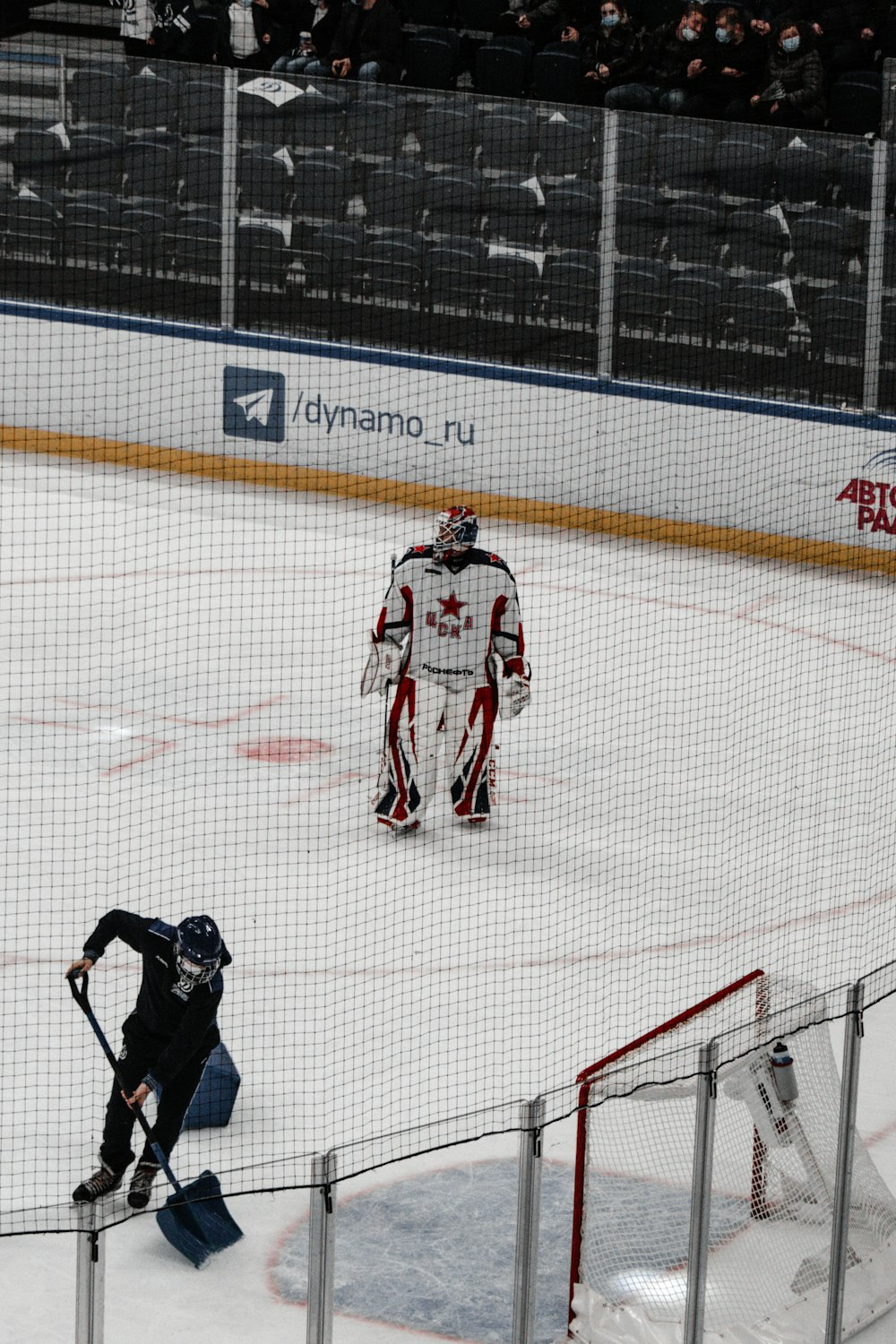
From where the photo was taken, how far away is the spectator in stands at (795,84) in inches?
511

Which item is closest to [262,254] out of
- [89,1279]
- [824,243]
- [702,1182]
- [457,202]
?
[457,202]

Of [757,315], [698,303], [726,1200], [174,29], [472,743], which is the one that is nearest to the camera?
[726,1200]

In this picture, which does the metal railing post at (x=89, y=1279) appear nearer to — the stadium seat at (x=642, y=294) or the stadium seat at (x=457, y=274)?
the stadium seat at (x=642, y=294)

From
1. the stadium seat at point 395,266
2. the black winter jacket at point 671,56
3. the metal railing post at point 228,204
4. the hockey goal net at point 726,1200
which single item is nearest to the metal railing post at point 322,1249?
the hockey goal net at point 726,1200

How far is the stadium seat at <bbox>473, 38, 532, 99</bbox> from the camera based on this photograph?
45.0ft

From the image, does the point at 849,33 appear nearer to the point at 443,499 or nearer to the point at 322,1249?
the point at 443,499

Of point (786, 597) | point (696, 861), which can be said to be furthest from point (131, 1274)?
point (786, 597)

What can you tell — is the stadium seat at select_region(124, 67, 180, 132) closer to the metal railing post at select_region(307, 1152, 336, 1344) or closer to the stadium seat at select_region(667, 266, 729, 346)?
the stadium seat at select_region(667, 266, 729, 346)

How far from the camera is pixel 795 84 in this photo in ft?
42.7

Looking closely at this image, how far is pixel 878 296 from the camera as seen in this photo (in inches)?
472

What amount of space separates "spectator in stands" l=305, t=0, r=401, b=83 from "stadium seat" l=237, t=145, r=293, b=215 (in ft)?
3.31

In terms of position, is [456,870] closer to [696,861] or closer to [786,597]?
[696,861]

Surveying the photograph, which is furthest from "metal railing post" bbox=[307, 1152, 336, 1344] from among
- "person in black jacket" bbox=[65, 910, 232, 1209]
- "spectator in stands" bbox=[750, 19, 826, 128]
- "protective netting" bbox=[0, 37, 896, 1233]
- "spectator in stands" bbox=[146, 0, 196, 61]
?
"spectator in stands" bbox=[146, 0, 196, 61]

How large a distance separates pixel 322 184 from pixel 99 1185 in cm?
866
